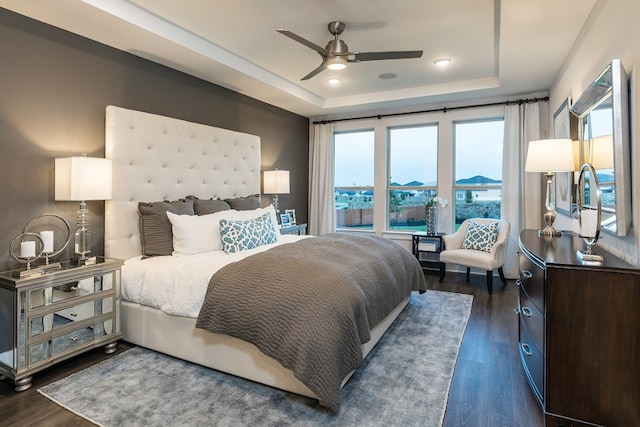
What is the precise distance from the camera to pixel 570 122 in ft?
10.1

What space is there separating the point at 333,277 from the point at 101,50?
2875 millimetres

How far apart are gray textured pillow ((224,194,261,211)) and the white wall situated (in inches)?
130

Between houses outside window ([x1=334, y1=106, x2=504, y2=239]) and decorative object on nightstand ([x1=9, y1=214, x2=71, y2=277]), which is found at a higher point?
houses outside window ([x1=334, y1=106, x2=504, y2=239])

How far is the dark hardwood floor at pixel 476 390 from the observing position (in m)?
1.91

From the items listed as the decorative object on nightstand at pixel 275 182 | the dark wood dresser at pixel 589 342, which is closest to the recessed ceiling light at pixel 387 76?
the decorative object on nightstand at pixel 275 182

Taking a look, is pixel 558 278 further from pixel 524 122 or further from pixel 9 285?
pixel 524 122

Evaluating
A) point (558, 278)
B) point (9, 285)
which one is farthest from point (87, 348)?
point (558, 278)

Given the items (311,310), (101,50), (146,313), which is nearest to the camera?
(311,310)

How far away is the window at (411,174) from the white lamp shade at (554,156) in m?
2.71

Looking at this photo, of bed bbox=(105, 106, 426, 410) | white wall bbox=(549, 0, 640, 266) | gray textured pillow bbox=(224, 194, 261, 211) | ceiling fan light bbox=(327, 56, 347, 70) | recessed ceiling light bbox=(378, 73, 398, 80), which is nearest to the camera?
white wall bbox=(549, 0, 640, 266)

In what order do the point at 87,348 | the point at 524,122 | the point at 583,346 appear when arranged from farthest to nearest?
the point at 524,122 → the point at 87,348 → the point at 583,346

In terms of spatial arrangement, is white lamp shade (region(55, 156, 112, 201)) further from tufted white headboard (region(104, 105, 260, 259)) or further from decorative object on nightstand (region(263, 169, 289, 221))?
decorative object on nightstand (region(263, 169, 289, 221))

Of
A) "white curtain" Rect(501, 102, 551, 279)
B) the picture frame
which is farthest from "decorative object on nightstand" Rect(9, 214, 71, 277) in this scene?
"white curtain" Rect(501, 102, 551, 279)

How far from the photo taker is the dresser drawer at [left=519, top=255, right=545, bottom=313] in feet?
6.19
